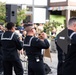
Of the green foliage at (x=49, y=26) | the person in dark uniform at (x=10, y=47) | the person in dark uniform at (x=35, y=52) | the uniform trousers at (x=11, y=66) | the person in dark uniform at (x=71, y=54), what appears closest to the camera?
the person in dark uniform at (x=71, y=54)

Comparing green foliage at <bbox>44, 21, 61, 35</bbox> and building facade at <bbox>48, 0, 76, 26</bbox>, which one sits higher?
building facade at <bbox>48, 0, 76, 26</bbox>

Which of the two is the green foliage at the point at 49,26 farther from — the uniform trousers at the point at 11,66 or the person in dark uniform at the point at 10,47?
the person in dark uniform at the point at 10,47

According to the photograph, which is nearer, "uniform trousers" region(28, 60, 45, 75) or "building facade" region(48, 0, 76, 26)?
"uniform trousers" region(28, 60, 45, 75)

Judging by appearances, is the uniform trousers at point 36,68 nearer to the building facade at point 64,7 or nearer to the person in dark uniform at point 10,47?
the person in dark uniform at point 10,47

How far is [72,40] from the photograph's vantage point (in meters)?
5.70

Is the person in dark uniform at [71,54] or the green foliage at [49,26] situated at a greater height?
the person in dark uniform at [71,54]

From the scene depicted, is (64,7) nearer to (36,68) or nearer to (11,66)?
(11,66)

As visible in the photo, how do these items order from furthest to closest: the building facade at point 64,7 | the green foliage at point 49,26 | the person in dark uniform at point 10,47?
the building facade at point 64,7 → the green foliage at point 49,26 → the person in dark uniform at point 10,47

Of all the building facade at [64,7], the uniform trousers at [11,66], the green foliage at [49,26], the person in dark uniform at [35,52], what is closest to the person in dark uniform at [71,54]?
the person in dark uniform at [35,52]

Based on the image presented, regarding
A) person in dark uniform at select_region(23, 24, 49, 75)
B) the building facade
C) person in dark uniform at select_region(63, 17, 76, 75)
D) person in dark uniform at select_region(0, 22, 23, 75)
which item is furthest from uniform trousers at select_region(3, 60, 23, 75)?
the building facade

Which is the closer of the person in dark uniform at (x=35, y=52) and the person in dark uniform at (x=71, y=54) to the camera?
the person in dark uniform at (x=71, y=54)

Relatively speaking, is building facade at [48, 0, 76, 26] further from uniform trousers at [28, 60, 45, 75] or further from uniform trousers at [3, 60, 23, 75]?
uniform trousers at [28, 60, 45, 75]

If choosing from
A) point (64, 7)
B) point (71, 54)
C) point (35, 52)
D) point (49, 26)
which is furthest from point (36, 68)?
point (64, 7)

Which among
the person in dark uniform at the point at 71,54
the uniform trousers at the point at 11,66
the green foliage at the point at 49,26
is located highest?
the person in dark uniform at the point at 71,54
